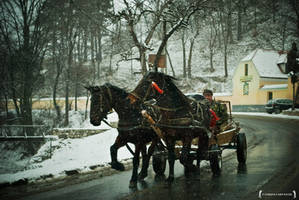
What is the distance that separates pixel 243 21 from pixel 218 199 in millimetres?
58633

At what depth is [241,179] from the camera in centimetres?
655

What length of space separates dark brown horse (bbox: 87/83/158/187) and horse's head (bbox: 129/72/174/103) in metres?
0.72

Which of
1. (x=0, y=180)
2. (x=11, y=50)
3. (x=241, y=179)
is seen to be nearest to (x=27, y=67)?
(x=11, y=50)

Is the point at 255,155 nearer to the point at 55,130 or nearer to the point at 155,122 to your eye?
the point at 155,122

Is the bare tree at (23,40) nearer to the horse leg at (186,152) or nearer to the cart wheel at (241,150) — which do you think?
the cart wheel at (241,150)

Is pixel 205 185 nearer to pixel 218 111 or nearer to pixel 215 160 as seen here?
pixel 215 160

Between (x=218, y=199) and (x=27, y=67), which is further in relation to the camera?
(x=27, y=67)

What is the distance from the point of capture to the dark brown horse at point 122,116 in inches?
242

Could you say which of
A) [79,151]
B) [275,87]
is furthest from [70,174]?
[275,87]

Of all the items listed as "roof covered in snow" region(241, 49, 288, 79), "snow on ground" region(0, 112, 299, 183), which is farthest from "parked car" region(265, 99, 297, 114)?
"snow on ground" region(0, 112, 299, 183)

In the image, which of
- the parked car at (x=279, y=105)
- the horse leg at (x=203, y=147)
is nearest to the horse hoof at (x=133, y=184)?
the horse leg at (x=203, y=147)

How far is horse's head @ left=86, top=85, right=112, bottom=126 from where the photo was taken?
610cm

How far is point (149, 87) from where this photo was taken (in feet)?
18.7

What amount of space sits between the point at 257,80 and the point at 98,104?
34.8 metres
